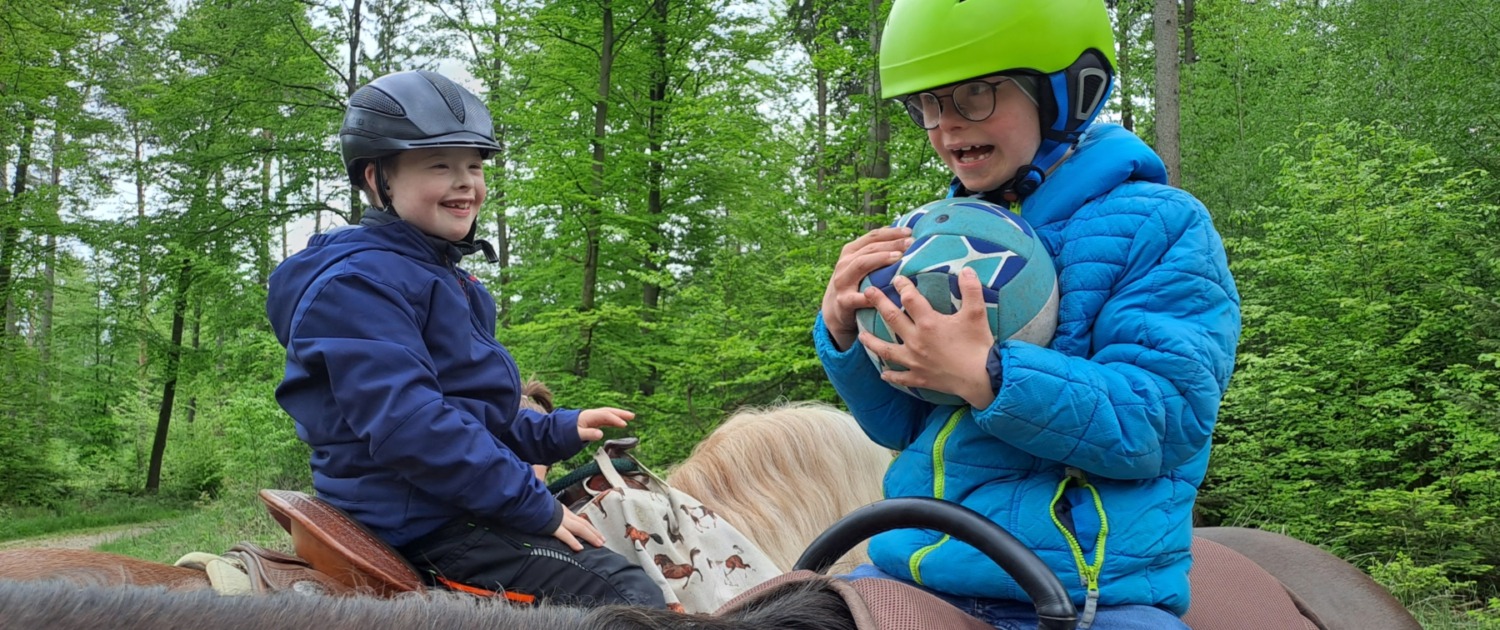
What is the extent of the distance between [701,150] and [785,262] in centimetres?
232

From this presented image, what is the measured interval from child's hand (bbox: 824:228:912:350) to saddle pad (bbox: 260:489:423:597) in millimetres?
1160

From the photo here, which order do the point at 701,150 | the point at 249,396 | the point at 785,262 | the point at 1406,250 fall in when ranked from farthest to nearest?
the point at 249,396 → the point at 701,150 → the point at 785,262 → the point at 1406,250

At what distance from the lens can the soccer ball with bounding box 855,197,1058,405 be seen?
1456 mm

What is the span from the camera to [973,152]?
1.72 m

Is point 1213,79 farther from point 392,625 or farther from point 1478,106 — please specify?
point 392,625

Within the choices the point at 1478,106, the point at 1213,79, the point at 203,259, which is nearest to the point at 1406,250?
the point at 1478,106

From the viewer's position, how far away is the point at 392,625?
1.14 meters

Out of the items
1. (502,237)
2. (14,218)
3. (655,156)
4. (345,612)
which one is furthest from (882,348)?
(502,237)

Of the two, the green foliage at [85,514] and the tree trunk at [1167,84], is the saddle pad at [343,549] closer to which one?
the tree trunk at [1167,84]

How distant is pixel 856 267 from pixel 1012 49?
471 mm

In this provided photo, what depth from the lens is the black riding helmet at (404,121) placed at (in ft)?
8.18

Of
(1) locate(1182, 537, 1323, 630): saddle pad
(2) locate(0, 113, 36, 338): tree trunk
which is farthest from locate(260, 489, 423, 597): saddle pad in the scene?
(2) locate(0, 113, 36, 338): tree trunk

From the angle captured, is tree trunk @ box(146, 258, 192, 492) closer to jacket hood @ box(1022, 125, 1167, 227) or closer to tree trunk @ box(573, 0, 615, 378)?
tree trunk @ box(573, 0, 615, 378)

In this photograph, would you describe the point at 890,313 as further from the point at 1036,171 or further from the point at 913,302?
the point at 1036,171
